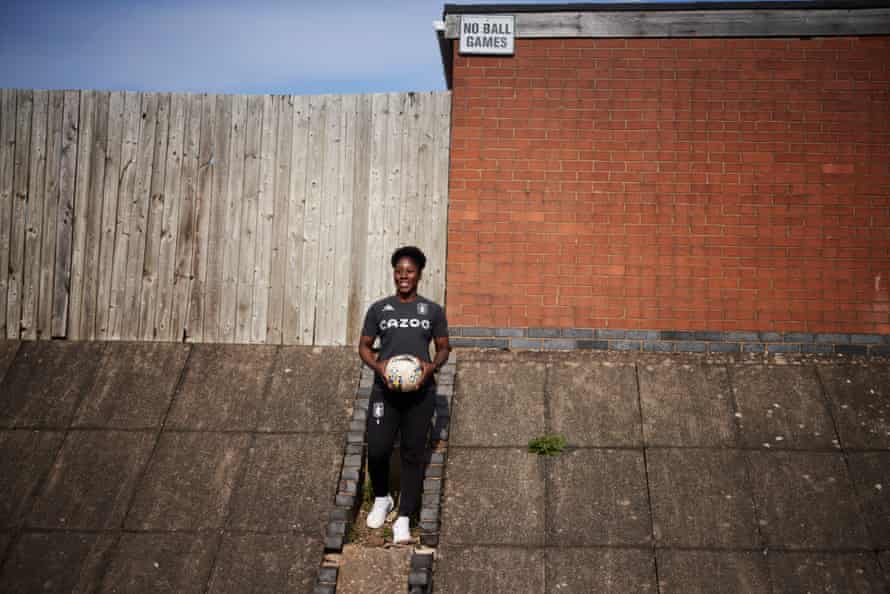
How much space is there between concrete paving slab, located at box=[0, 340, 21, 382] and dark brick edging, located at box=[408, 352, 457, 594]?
4.18 meters

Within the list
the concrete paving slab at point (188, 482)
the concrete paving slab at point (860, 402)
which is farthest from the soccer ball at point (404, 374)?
the concrete paving slab at point (860, 402)

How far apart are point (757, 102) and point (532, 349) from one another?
3.30 meters

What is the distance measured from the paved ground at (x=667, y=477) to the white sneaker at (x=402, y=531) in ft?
0.98

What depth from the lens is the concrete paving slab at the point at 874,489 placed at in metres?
5.29

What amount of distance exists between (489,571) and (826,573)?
236 centimetres

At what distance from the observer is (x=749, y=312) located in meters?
6.95

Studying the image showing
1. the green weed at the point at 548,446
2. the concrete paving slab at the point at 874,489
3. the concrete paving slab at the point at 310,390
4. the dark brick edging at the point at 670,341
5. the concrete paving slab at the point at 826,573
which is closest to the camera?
the concrete paving slab at the point at 826,573

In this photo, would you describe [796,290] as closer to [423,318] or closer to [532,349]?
[532,349]

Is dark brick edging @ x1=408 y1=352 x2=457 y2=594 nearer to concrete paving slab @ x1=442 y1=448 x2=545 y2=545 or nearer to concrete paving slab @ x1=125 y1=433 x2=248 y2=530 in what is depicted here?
concrete paving slab @ x1=442 y1=448 x2=545 y2=545

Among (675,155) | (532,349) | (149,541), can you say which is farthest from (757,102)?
(149,541)

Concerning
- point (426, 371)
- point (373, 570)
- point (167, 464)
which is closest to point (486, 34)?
point (426, 371)

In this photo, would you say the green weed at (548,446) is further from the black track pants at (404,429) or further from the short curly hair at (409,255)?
the short curly hair at (409,255)

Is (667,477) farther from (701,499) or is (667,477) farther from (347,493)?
(347,493)

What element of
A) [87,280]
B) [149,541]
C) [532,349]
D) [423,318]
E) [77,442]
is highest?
[87,280]
